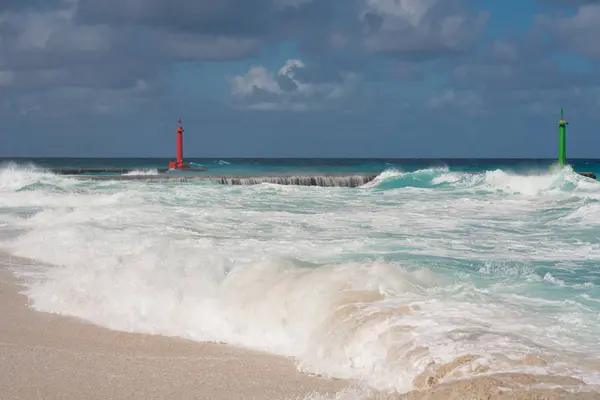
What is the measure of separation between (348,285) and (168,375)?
1846 mm

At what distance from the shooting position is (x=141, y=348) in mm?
5090

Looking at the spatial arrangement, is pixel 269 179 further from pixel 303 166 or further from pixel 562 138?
pixel 303 166

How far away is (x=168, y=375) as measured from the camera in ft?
14.3

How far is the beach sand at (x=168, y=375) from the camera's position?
11.5 ft

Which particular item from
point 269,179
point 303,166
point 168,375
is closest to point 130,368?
point 168,375

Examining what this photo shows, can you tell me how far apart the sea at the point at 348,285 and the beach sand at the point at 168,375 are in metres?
0.17

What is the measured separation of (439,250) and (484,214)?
593cm

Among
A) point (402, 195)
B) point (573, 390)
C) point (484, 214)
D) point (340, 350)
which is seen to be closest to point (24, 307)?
point (340, 350)

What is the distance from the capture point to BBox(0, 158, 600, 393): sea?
431cm

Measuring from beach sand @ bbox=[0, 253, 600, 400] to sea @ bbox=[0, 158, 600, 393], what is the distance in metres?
0.17

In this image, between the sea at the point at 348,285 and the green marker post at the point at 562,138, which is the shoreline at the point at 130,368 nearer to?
the sea at the point at 348,285

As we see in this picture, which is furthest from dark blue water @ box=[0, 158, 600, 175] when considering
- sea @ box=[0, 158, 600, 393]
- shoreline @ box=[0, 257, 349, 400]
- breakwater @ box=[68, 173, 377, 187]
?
shoreline @ box=[0, 257, 349, 400]

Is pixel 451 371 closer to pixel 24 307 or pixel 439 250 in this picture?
pixel 24 307

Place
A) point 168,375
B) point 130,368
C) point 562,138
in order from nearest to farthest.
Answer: point 168,375 → point 130,368 → point 562,138
